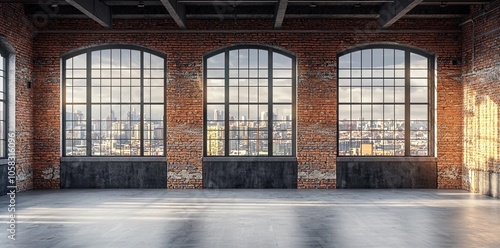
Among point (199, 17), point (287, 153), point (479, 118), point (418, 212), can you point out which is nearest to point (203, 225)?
point (418, 212)

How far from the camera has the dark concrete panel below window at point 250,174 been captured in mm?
13016

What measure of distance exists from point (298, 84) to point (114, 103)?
5.14 m

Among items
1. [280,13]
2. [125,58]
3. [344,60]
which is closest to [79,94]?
[125,58]

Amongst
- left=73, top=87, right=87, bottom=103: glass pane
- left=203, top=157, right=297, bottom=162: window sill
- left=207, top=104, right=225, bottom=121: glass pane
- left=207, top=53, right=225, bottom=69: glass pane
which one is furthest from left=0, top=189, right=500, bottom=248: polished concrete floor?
left=207, top=53, right=225, bottom=69: glass pane

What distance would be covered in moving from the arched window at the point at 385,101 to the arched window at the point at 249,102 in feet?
4.96

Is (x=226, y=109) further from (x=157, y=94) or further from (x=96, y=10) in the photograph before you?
(x=96, y=10)

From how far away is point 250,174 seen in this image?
1303cm

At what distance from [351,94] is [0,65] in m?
9.14

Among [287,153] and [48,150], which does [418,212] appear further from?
[48,150]

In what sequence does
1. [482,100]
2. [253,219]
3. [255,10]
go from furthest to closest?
[255,10]
[482,100]
[253,219]

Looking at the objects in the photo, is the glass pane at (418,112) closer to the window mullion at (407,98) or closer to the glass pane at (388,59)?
the window mullion at (407,98)

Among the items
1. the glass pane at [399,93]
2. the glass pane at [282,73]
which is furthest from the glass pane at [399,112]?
the glass pane at [282,73]

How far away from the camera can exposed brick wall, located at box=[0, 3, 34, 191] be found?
11.9 metres

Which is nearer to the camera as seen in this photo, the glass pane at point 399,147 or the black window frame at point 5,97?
the black window frame at point 5,97
